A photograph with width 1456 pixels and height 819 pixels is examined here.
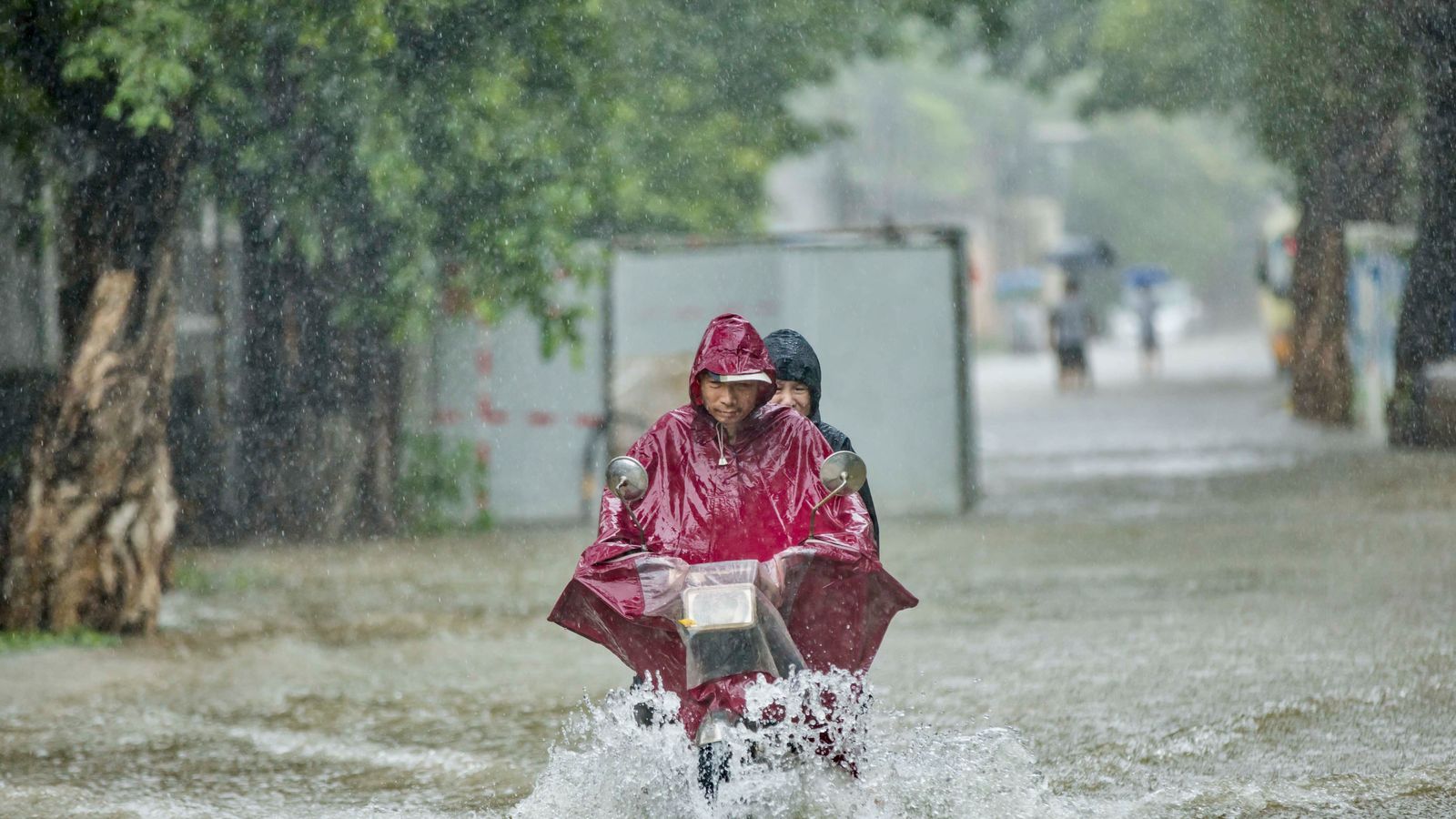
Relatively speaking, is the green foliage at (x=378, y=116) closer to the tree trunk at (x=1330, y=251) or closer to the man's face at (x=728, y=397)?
the man's face at (x=728, y=397)

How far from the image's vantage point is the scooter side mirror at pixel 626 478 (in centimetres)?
467

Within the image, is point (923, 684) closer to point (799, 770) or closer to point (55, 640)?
point (799, 770)

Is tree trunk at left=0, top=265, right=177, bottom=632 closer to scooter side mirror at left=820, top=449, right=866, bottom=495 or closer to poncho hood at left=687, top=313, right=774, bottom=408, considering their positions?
poncho hood at left=687, top=313, right=774, bottom=408

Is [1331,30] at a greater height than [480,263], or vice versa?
[1331,30]

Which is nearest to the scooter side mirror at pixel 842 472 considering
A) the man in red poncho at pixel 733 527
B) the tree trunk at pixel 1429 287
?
the man in red poncho at pixel 733 527

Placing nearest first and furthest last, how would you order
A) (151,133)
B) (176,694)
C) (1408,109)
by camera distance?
1. (176,694)
2. (151,133)
3. (1408,109)

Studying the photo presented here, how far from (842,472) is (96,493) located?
231 inches

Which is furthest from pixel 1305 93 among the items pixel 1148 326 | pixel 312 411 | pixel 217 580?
pixel 1148 326

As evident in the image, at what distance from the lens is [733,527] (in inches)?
196

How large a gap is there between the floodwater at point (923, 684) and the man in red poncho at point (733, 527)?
0.96 feet

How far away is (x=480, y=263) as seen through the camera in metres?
12.6

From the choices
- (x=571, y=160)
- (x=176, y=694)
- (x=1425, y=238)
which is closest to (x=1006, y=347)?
(x=1425, y=238)

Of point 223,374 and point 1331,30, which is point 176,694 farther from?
point 1331,30

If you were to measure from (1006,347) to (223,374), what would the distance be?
2120 inches
